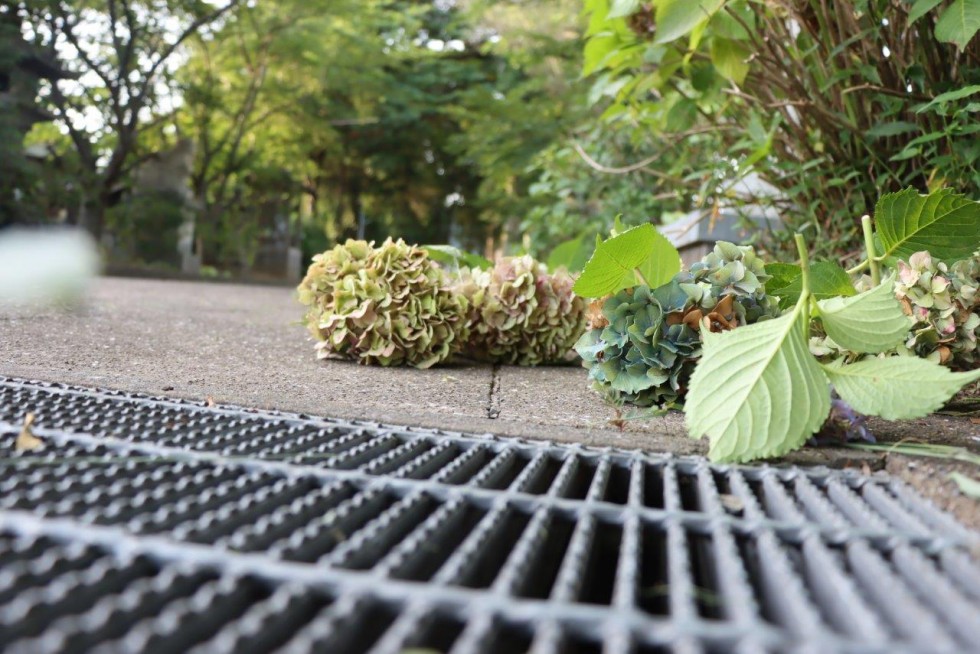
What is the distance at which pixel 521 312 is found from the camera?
2338 mm

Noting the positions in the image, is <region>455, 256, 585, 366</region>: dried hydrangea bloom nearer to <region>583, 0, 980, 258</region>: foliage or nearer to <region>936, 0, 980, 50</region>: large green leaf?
<region>583, 0, 980, 258</region>: foliage

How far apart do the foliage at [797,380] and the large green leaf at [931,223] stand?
326mm

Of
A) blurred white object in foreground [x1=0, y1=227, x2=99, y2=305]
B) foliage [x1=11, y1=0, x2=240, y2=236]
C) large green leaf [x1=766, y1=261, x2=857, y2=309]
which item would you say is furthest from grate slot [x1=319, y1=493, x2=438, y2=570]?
foliage [x1=11, y1=0, x2=240, y2=236]

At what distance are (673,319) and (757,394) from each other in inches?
19.7

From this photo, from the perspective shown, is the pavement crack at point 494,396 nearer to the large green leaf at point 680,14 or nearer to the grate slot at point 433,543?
the grate slot at point 433,543

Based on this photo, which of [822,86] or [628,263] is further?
[822,86]

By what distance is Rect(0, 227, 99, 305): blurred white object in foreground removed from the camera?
375 cm

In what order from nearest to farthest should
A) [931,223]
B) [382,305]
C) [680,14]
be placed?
[931,223], [680,14], [382,305]

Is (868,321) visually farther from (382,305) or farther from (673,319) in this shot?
(382,305)

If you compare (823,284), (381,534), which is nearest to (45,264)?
(823,284)

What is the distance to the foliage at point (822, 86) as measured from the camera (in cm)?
198

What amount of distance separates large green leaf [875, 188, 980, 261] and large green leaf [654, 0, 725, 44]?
809mm

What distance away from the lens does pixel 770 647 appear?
0.52m

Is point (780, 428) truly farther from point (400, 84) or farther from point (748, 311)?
point (400, 84)
